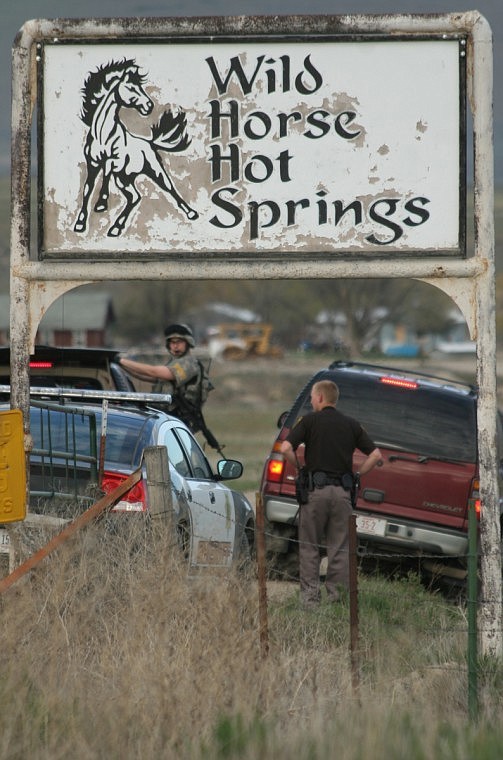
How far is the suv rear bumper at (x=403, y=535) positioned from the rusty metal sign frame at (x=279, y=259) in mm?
3789

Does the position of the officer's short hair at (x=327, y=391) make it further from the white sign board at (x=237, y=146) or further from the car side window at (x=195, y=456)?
the white sign board at (x=237, y=146)

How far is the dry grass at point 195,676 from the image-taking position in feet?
17.7

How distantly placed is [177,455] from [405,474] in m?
2.43

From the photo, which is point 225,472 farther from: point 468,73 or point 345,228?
point 468,73

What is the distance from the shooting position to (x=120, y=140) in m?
7.78

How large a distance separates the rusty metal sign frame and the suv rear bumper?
149 inches

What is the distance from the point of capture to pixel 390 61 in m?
7.73

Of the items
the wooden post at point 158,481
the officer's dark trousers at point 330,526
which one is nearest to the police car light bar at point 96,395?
the wooden post at point 158,481

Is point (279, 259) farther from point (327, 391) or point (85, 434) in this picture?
point (327, 391)

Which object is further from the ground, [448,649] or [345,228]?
[345,228]

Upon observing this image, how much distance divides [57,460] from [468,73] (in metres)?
3.48

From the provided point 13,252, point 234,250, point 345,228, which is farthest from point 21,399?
point 345,228

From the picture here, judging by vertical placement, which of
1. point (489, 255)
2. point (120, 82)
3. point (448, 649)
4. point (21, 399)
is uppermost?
point (120, 82)

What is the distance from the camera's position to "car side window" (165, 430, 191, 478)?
971cm
